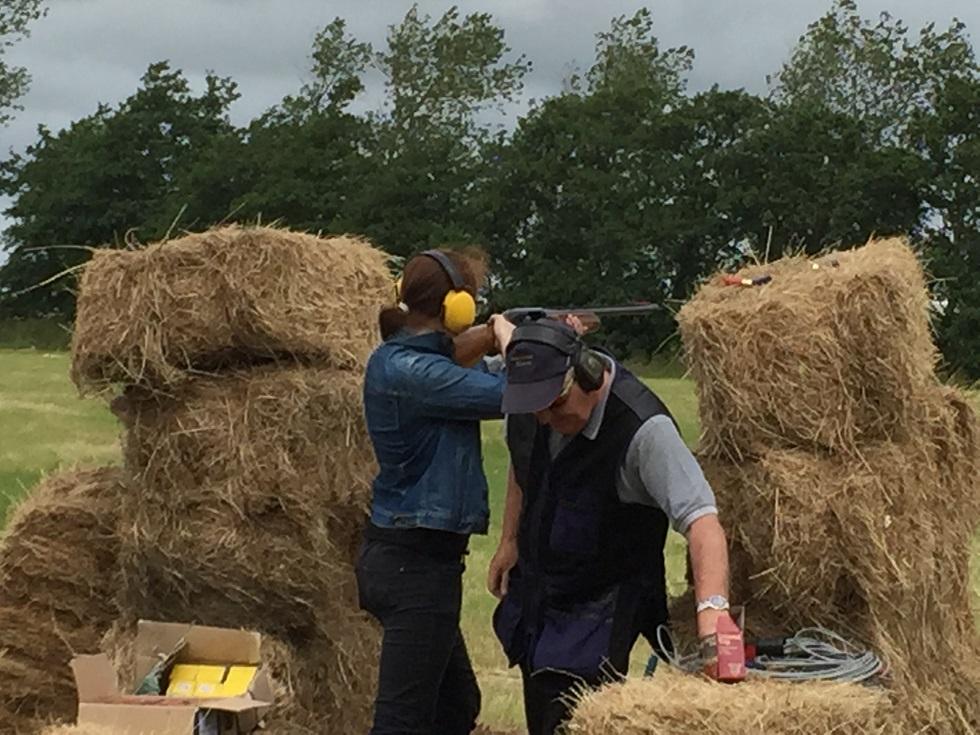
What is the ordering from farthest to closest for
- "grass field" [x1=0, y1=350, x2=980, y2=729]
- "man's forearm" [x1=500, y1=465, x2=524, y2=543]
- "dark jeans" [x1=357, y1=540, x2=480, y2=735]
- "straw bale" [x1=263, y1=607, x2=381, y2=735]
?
"grass field" [x1=0, y1=350, x2=980, y2=729] → "straw bale" [x1=263, y1=607, x2=381, y2=735] → "man's forearm" [x1=500, y1=465, x2=524, y2=543] → "dark jeans" [x1=357, y1=540, x2=480, y2=735]

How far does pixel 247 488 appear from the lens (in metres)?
5.95

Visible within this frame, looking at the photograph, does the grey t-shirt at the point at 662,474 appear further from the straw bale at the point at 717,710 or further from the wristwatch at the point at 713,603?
the straw bale at the point at 717,710

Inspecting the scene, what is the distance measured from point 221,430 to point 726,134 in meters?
46.3

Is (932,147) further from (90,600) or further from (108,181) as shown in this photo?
(90,600)

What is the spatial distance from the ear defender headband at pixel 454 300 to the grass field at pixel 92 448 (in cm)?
271

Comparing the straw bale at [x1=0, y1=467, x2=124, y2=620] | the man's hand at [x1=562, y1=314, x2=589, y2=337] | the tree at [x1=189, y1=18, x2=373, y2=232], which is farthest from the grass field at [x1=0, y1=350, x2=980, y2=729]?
the tree at [x1=189, y1=18, x2=373, y2=232]

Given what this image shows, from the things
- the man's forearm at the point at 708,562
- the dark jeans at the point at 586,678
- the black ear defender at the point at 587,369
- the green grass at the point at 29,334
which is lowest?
the dark jeans at the point at 586,678

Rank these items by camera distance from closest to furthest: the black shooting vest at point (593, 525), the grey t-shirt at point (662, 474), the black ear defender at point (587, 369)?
the grey t-shirt at point (662, 474) < the black ear defender at point (587, 369) < the black shooting vest at point (593, 525)

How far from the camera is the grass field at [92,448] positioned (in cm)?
786

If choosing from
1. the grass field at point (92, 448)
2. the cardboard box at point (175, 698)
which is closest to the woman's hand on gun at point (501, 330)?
the cardboard box at point (175, 698)

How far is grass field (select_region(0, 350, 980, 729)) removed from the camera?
7859mm

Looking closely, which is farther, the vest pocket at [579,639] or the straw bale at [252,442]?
the straw bale at [252,442]

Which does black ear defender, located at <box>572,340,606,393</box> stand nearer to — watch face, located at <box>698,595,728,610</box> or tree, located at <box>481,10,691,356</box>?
watch face, located at <box>698,595,728,610</box>

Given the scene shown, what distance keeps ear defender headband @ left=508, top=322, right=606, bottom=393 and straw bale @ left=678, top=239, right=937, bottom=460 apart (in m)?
0.93
